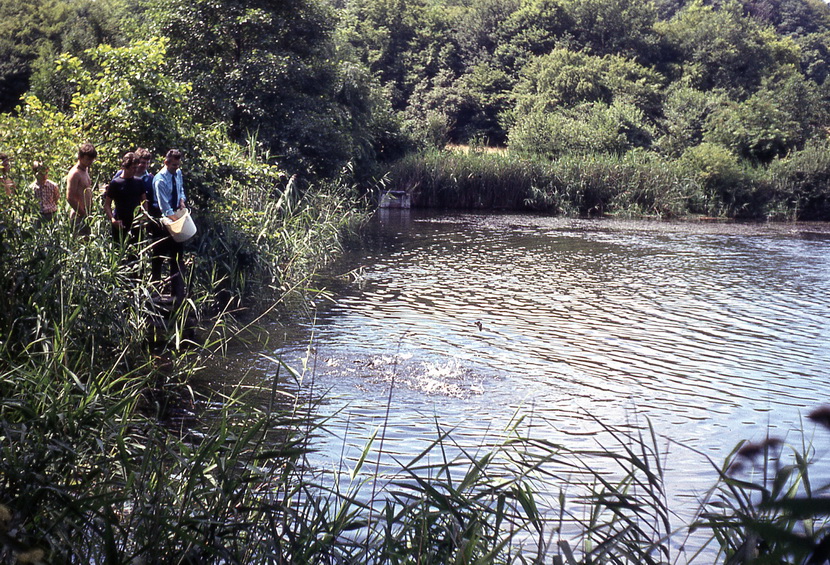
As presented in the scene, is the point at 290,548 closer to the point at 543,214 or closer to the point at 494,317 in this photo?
the point at 494,317

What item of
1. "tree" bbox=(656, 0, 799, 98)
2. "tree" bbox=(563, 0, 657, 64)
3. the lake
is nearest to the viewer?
the lake

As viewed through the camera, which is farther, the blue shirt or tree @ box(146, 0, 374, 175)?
tree @ box(146, 0, 374, 175)

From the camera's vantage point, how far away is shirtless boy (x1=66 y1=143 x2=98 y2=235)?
7600 millimetres

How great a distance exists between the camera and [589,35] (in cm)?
5566

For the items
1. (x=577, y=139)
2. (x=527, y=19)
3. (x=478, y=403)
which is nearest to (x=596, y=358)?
(x=478, y=403)

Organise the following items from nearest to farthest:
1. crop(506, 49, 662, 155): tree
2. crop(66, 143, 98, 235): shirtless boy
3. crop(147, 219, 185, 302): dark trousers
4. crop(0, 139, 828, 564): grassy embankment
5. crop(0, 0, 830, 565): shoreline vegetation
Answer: crop(0, 139, 828, 564): grassy embankment < crop(0, 0, 830, 565): shoreline vegetation < crop(66, 143, 98, 235): shirtless boy < crop(147, 219, 185, 302): dark trousers < crop(506, 49, 662, 155): tree

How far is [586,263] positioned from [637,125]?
25852 mm

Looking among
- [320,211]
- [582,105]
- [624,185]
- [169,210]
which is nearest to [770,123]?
[624,185]

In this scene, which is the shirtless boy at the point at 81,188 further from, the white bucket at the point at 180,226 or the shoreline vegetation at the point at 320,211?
the white bucket at the point at 180,226

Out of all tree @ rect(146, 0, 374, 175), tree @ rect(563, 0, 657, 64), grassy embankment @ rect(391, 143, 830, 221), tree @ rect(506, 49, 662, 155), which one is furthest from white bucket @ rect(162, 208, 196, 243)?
tree @ rect(563, 0, 657, 64)

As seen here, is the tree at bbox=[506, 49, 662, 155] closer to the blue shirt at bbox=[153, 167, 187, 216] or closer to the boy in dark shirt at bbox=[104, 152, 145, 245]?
the blue shirt at bbox=[153, 167, 187, 216]

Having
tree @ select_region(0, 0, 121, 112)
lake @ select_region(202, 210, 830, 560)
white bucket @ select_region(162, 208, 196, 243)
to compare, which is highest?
tree @ select_region(0, 0, 121, 112)

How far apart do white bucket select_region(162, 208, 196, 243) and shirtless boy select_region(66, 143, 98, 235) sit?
94cm

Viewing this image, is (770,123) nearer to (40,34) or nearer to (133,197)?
(133,197)
